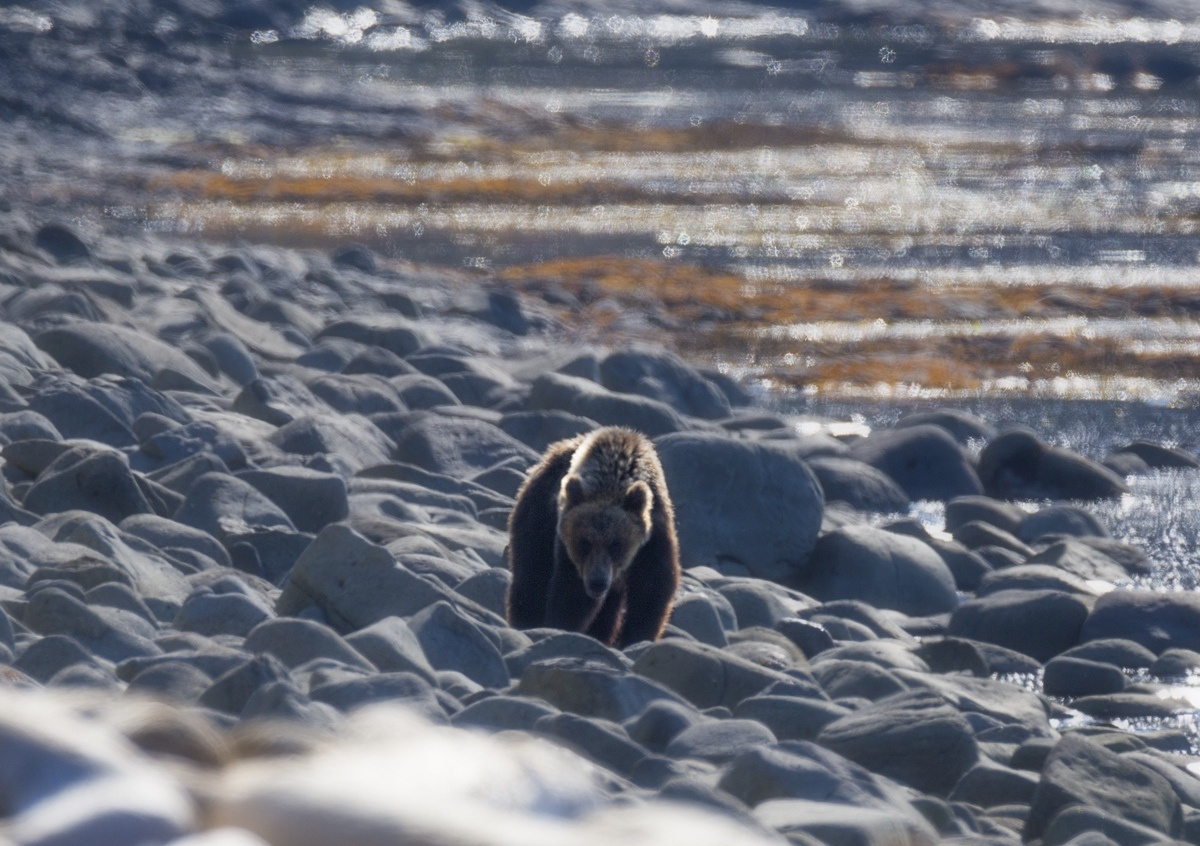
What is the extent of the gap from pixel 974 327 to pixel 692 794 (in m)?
10.5

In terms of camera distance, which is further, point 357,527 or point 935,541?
point 935,541

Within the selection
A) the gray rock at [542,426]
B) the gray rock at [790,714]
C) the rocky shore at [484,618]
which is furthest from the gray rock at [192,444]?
the gray rock at [790,714]

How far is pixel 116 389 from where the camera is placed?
6680mm

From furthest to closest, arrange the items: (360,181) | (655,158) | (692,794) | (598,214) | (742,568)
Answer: (655,158)
(360,181)
(598,214)
(742,568)
(692,794)

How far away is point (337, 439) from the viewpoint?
7098 millimetres

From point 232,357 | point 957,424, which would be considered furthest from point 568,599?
point 957,424

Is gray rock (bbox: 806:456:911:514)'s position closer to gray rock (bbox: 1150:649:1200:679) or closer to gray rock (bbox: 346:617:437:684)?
gray rock (bbox: 1150:649:1200:679)

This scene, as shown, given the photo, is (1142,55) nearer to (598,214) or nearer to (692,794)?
(598,214)

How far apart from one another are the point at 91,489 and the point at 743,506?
2.88 m

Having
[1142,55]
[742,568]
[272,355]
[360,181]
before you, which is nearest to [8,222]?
[272,355]

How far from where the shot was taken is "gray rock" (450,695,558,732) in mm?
3643

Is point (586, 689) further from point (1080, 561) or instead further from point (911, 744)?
point (1080, 561)

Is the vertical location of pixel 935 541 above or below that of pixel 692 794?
below

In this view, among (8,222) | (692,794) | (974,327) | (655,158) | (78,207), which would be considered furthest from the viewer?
(655,158)
